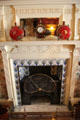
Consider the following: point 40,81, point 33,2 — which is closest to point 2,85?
point 40,81

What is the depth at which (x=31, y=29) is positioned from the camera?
2.44m

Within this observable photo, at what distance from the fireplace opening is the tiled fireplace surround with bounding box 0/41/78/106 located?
14 centimetres

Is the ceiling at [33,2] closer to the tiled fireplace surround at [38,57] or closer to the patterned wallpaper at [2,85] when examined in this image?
the tiled fireplace surround at [38,57]

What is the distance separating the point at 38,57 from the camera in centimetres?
256

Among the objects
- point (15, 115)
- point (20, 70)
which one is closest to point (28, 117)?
point (15, 115)

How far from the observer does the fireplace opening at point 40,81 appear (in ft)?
9.34

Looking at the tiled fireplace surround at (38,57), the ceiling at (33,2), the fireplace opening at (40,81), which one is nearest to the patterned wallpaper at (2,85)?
the tiled fireplace surround at (38,57)

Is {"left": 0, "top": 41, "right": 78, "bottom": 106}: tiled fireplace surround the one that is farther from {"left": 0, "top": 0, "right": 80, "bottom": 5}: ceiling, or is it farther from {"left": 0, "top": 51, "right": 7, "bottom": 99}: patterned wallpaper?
{"left": 0, "top": 0, "right": 80, "bottom": 5}: ceiling

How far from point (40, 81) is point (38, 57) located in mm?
640

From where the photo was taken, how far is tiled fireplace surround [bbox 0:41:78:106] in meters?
2.39

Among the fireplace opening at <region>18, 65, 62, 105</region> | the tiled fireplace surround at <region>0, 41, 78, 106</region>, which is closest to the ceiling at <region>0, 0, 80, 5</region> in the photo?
the tiled fireplace surround at <region>0, 41, 78, 106</region>

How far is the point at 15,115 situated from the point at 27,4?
7.55 feet

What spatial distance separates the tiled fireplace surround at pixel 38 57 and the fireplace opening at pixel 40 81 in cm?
14

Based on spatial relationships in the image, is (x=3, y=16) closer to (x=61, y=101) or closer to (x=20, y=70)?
(x=20, y=70)
